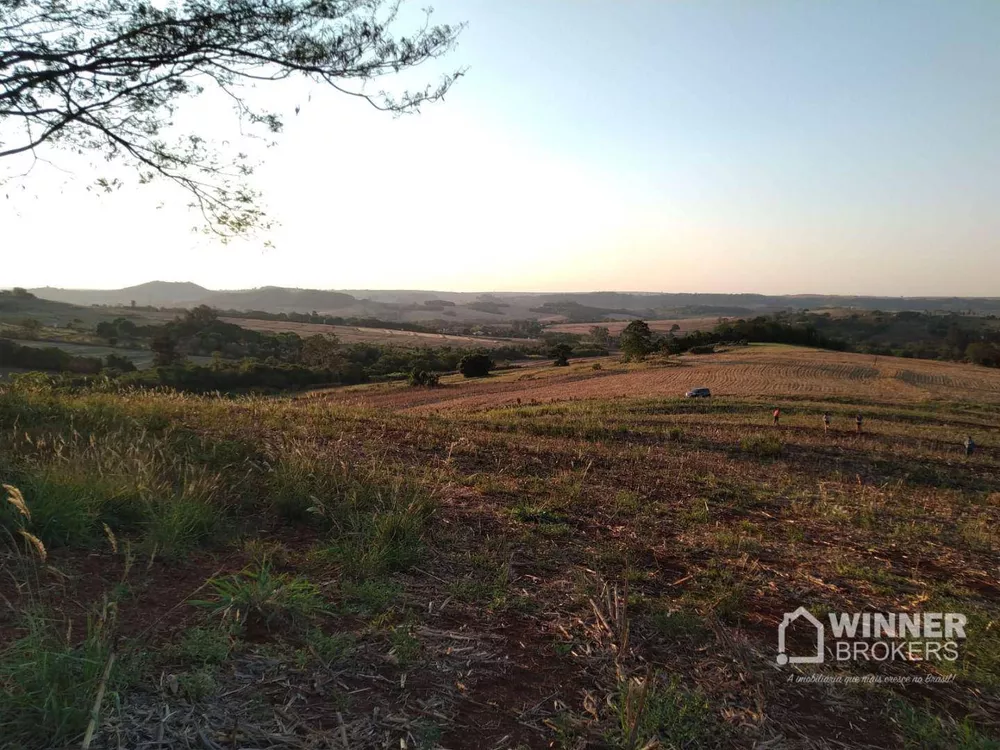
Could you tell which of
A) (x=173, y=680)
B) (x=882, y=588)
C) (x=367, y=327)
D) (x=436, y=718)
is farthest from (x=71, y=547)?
(x=367, y=327)

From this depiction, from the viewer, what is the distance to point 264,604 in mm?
2631

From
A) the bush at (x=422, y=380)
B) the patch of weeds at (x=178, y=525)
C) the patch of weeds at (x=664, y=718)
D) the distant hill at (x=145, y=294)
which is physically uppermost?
the distant hill at (x=145, y=294)

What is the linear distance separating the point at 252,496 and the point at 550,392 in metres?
31.8

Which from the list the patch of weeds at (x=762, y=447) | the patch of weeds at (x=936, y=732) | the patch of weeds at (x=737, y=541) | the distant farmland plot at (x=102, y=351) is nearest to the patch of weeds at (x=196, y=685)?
the patch of weeds at (x=936, y=732)

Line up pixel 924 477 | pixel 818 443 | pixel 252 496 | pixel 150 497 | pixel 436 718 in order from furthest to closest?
pixel 818 443 → pixel 924 477 → pixel 252 496 → pixel 150 497 → pixel 436 718

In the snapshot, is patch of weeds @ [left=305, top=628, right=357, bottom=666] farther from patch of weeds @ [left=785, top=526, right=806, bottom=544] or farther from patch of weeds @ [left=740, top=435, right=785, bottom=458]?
patch of weeds @ [left=740, top=435, right=785, bottom=458]

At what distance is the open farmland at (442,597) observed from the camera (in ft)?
6.81

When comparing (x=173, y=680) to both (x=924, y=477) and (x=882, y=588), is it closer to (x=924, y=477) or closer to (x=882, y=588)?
(x=882, y=588)

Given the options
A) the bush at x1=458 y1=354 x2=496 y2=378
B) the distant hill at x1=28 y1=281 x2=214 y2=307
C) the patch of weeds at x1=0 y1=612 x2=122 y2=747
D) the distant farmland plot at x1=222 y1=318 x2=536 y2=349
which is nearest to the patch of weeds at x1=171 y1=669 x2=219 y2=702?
the patch of weeds at x1=0 y1=612 x2=122 y2=747

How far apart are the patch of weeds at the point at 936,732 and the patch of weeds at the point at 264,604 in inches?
102

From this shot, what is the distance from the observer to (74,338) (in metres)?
51.2

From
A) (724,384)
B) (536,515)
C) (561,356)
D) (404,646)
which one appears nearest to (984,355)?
(561,356)

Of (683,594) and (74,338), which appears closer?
(683,594)

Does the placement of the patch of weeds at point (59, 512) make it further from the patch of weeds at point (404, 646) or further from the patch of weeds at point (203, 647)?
the patch of weeds at point (404, 646)
